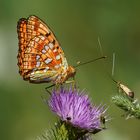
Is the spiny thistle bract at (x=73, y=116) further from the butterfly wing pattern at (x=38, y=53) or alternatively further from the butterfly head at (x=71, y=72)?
the butterfly wing pattern at (x=38, y=53)

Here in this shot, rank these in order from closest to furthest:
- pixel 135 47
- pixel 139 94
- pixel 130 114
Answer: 1. pixel 130 114
2. pixel 139 94
3. pixel 135 47

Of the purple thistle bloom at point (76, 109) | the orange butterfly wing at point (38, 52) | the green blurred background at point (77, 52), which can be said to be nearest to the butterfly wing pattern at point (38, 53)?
the orange butterfly wing at point (38, 52)

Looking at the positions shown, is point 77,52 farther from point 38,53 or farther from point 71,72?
point 71,72

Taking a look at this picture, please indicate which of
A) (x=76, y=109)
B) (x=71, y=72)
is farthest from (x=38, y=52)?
(x=76, y=109)

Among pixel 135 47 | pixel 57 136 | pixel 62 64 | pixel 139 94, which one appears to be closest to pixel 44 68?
pixel 62 64

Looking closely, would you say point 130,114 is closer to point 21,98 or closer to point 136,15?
point 21,98

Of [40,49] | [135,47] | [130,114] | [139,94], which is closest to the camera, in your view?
[130,114]
